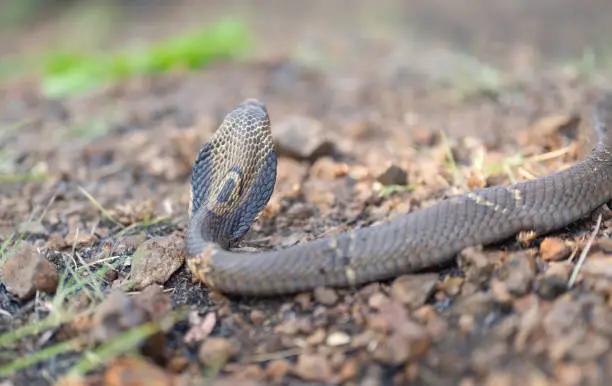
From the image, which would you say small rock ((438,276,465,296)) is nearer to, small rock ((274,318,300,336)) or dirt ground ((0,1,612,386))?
dirt ground ((0,1,612,386))

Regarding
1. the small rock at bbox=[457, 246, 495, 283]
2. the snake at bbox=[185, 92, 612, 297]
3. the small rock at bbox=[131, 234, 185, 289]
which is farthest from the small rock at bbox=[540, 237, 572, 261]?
Result: the small rock at bbox=[131, 234, 185, 289]

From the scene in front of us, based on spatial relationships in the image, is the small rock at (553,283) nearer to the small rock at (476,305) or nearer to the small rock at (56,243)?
the small rock at (476,305)

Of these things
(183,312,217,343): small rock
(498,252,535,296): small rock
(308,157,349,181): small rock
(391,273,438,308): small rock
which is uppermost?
(498,252,535,296): small rock

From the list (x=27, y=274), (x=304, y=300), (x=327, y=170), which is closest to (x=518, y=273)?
(x=304, y=300)

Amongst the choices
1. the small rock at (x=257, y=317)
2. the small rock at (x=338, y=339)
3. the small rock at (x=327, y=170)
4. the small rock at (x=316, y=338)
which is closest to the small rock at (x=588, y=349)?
the small rock at (x=338, y=339)

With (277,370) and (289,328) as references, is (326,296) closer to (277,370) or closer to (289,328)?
(289,328)

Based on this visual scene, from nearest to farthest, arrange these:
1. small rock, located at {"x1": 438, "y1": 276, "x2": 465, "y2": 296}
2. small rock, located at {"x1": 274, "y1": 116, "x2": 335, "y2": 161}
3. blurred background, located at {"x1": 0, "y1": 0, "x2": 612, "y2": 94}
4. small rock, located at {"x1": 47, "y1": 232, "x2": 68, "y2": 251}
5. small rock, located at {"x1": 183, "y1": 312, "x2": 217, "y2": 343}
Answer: small rock, located at {"x1": 183, "y1": 312, "x2": 217, "y2": 343} → small rock, located at {"x1": 438, "y1": 276, "x2": 465, "y2": 296} → small rock, located at {"x1": 47, "y1": 232, "x2": 68, "y2": 251} → small rock, located at {"x1": 274, "y1": 116, "x2": 335, "y2": 161} → blurred background, located at {"x1": 0, "y1": 0, "x2": 612, "y2": 94}

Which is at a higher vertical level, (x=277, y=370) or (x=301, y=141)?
(x=277, y=370)
